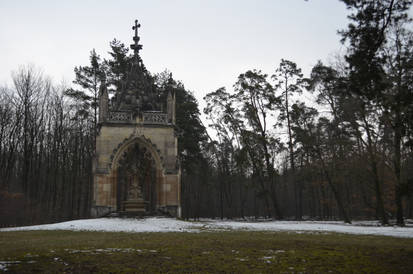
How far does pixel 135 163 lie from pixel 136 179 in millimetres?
994

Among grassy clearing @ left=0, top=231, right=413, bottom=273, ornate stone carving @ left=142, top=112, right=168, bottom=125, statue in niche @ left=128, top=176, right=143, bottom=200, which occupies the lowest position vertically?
grassy clearing @ left=0, top=231, right=413, bottom=273

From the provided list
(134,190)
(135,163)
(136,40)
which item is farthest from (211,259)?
(136,40)

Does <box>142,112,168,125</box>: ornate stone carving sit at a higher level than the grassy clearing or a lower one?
higher

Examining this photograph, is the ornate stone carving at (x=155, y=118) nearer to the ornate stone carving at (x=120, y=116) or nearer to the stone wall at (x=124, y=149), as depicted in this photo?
the stone wall at (x=124, y=149)

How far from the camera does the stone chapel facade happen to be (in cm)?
2055

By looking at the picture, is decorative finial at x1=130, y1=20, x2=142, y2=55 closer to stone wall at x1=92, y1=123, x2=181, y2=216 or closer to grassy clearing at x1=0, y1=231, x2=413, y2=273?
stone wall at x1=92, y1=123, x2=181, y2=216

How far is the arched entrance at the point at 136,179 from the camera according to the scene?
20337 mm

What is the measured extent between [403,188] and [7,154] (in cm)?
2882

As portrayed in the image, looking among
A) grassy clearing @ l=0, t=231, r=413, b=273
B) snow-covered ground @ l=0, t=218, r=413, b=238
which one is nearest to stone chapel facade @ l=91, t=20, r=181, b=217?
snow-covered ground @ l=0, t=218, r=413, b=238

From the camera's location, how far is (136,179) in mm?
20625

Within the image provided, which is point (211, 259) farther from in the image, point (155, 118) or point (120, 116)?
point (120, 116)

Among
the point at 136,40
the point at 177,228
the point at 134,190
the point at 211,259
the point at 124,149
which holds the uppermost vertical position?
the point at 136,40

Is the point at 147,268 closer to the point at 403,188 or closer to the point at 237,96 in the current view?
the point at 403,188

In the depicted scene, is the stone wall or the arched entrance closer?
the arched entrance
